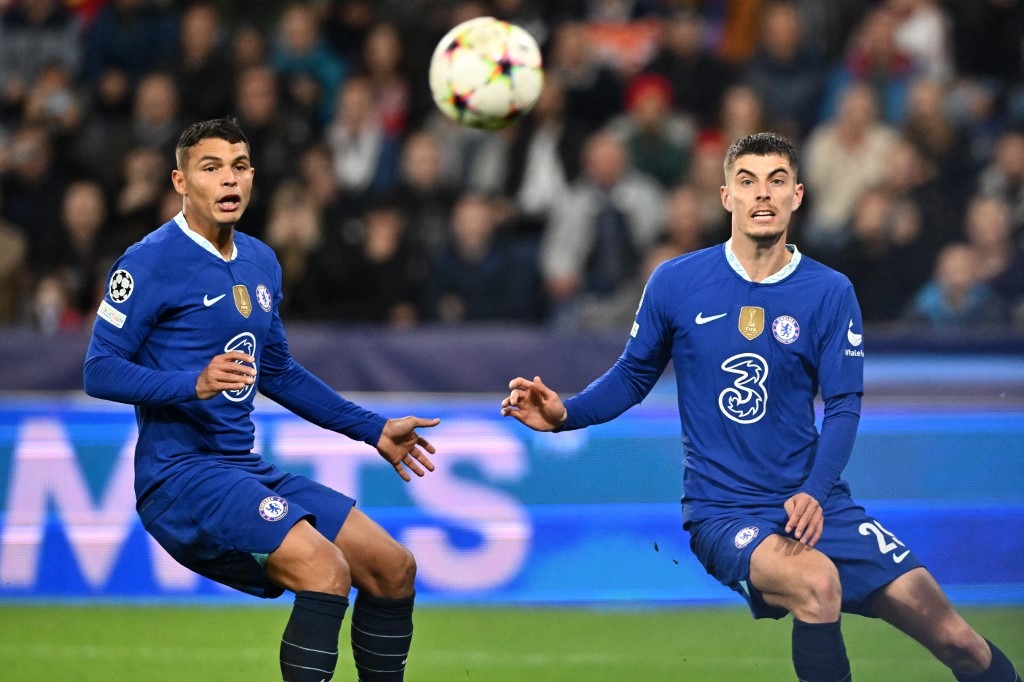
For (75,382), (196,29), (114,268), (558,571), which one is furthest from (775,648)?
(196,29)

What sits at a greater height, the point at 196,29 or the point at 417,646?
the point at 196,29

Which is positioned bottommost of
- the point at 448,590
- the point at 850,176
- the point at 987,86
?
the point at 448,590

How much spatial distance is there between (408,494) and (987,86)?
563 centimetres

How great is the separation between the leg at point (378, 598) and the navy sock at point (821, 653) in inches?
48.1

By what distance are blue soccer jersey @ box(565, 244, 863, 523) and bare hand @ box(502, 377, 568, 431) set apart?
6 centimetres

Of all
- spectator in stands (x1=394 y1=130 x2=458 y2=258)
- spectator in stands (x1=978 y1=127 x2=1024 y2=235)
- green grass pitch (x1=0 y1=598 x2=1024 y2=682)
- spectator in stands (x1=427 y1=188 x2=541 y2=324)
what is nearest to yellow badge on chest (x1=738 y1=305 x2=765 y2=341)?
green grass pitch (x1=0 y1=598 x2=1024 y2=682)

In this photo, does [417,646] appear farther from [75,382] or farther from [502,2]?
[502,2]

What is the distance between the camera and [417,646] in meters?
5.90

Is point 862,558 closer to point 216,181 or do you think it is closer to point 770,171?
point 770,171

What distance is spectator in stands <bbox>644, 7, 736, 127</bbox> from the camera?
9.95 meters

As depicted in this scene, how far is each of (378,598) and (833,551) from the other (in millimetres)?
1428

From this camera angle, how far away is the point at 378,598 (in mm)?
4516

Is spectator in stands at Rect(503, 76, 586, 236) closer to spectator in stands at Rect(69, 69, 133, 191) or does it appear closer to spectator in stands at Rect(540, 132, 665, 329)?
spectator in stands at Rect(540, 132, 665, 329)

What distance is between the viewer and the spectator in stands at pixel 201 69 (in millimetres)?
9930
